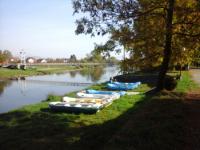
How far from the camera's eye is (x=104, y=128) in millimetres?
15539

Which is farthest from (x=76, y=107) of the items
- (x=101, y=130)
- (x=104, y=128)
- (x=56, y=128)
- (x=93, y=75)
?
(x=93, y=75)

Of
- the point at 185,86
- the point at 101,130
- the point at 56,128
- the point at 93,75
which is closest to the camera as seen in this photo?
the point at 101,130

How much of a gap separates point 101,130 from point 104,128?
1.29 ft

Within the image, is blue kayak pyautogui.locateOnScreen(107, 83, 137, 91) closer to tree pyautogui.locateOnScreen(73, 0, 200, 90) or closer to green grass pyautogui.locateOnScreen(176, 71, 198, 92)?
green grass pyautogui.locateOnScreen(176, 71, 198, 92)

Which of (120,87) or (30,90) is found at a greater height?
(120,87)

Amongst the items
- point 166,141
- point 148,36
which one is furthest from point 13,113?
point 166,141

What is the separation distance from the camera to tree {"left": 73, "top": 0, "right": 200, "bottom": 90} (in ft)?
55.7

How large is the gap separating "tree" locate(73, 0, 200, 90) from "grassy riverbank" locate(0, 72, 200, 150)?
3.00 metres

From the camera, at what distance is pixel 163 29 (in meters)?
17.1

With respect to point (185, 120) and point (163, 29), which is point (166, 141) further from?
point (163, 29)

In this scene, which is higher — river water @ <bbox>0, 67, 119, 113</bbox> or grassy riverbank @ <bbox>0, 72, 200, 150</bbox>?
grassy riverbank @ <bbox>0, 72, 200, 150</bbox>

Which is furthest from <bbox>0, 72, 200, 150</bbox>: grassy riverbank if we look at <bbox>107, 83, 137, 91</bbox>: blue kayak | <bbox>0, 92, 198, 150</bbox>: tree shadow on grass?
<bbox>107, 83, 137, 91</bbox>: blue kayak

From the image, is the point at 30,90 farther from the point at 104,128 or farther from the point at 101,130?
the point at 101,130

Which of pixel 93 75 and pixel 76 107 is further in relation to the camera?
pixel 93 75
